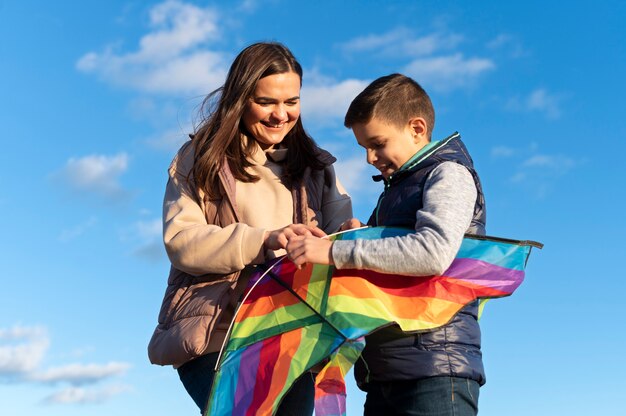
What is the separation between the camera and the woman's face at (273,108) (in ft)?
16.9

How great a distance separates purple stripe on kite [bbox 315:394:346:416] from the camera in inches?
159

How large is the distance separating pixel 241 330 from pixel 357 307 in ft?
2.24

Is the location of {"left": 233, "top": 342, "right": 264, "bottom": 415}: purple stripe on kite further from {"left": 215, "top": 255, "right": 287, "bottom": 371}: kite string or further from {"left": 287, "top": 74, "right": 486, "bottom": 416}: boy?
{"left": 287, "top": 74, "right": 486, "bottom": 416}: boy

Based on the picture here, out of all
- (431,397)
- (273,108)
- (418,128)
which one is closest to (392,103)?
(418,128)

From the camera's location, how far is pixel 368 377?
4391mm

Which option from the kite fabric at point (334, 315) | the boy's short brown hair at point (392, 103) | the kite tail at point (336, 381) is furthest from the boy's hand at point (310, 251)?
the boy's short brown hair at point (392, 103)

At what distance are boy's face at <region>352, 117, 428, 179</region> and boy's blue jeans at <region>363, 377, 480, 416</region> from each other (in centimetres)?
102

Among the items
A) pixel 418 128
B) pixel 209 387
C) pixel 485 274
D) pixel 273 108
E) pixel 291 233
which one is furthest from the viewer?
pixel 273 108

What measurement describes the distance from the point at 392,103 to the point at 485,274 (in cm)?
95

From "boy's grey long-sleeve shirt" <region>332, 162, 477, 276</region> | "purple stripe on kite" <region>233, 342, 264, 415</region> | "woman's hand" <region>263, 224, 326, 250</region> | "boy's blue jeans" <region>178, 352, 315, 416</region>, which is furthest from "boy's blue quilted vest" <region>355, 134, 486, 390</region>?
"boy's blue jeans" <region>178, 352, 315, 416</region>

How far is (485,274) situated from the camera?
4.29m

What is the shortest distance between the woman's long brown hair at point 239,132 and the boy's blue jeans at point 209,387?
96cm

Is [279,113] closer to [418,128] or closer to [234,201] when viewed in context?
[234,201]

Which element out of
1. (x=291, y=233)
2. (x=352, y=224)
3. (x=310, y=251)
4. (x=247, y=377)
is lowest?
(x=247, y=377)
